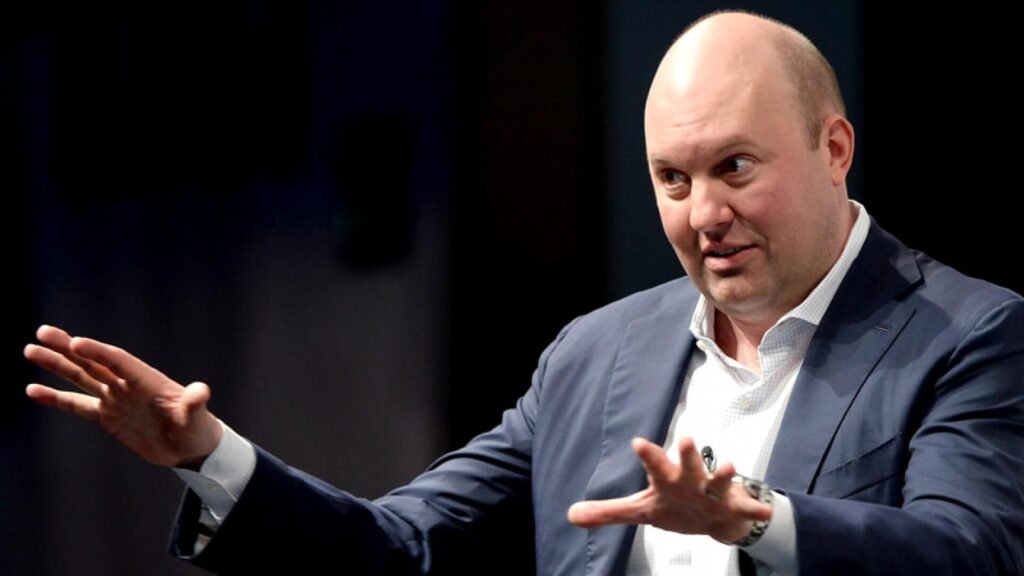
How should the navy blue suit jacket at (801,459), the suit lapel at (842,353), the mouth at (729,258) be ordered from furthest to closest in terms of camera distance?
the mouth at (729,258)
the suit lapel at (842,353)
the navy blue suit jacket at (801,459)

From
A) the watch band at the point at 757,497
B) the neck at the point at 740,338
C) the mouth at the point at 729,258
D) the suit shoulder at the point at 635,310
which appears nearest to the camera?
the watch band at the point at 757,497

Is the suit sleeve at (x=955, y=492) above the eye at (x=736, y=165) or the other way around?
the other way around

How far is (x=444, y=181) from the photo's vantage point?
8.50 ft

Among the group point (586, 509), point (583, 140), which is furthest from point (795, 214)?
point (583, 140)

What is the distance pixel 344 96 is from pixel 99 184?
530 mm

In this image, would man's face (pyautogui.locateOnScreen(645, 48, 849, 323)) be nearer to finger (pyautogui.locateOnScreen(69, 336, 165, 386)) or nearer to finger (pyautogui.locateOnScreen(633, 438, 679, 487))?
finger (pyautogui.locateOnScreen(633, 438, 679, 487))

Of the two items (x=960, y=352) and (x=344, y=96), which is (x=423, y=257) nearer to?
(x=344, y=96)

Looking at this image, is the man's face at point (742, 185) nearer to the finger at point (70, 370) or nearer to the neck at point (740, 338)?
the neck at point (740, 338)

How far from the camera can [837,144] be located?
1916mm

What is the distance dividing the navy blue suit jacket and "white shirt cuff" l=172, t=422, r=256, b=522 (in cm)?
2

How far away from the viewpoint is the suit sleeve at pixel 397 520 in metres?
1.79

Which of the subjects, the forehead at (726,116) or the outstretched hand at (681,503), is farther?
the forehead at (726,116)

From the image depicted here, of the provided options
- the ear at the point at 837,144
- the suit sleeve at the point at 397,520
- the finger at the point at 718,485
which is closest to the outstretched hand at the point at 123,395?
the suit sleeve at the point at 397,520

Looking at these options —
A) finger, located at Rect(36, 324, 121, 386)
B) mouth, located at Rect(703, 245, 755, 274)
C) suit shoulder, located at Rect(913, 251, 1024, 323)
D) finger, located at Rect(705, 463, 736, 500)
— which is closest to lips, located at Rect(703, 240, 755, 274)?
mouth, located at Rect(703, 245, 755, 274)
